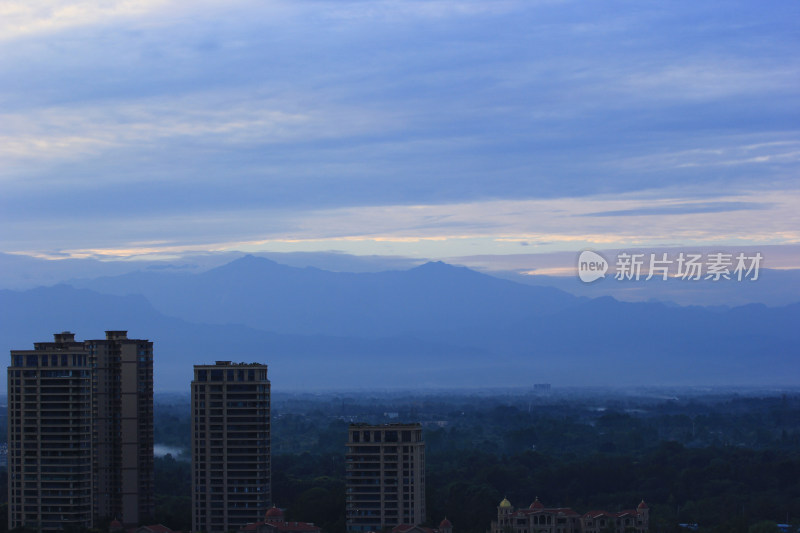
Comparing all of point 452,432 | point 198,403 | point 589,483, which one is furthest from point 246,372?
point 452,432

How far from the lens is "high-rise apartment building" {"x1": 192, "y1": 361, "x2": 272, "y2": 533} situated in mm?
54406

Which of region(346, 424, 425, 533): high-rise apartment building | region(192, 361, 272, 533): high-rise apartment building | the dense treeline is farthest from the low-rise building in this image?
the dense treeline

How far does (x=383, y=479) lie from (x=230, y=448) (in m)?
7.21

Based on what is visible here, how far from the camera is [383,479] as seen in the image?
2035 inches

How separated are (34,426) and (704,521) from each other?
105ft

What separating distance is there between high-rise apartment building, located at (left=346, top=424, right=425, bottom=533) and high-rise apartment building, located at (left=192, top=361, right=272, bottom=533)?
4718mm

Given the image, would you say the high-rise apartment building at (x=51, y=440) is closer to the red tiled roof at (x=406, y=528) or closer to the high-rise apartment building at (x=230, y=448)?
the high-rise apartment building at (x=230, y=448)

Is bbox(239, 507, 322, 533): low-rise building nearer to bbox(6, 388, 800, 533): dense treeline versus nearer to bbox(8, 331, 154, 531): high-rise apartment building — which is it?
bbox(6, 388, 800, 533): dense treeline

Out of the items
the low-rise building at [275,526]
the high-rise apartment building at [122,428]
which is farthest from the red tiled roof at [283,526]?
the high-rise apartment building at [122,428]

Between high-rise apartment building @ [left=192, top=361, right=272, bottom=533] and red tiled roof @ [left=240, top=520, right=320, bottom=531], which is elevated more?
high-rise apartment building @ [left=192, top=361, right=272, bottom=533]

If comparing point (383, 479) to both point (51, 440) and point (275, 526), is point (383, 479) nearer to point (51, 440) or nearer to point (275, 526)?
point (275, 526)

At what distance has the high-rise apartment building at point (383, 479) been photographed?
5162cm

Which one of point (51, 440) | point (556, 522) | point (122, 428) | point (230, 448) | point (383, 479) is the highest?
point (122, 428)

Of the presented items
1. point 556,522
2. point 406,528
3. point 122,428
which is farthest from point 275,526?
point 122,428
